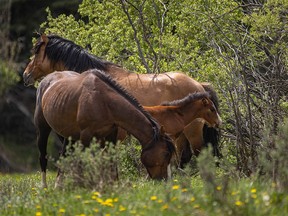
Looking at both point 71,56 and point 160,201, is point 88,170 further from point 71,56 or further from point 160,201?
point 71,56

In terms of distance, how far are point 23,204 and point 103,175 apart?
1.01 meters

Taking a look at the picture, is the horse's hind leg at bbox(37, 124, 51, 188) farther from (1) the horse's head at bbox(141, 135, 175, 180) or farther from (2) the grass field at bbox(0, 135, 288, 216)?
(2) the grass field at bbox(0, 135, 288, 216)

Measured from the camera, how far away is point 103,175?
8.59 m

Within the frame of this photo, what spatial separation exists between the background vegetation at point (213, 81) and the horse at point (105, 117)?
44 cm

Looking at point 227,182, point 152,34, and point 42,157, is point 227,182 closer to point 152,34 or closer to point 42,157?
point 42,157

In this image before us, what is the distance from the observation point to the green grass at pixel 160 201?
23.7 ft

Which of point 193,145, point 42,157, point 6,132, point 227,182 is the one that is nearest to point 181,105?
point 193,145

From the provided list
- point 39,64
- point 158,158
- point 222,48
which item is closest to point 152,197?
point 158,158

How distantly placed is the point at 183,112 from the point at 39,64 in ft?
11.2

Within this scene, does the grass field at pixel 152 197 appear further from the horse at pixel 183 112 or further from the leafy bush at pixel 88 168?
the horse at pixel 183 112

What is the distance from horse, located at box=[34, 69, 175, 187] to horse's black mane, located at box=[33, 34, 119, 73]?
64.7 inches

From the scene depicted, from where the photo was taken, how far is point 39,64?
577 inches

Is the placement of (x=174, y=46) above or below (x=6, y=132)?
above

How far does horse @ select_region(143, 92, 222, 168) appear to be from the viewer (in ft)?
40.0
